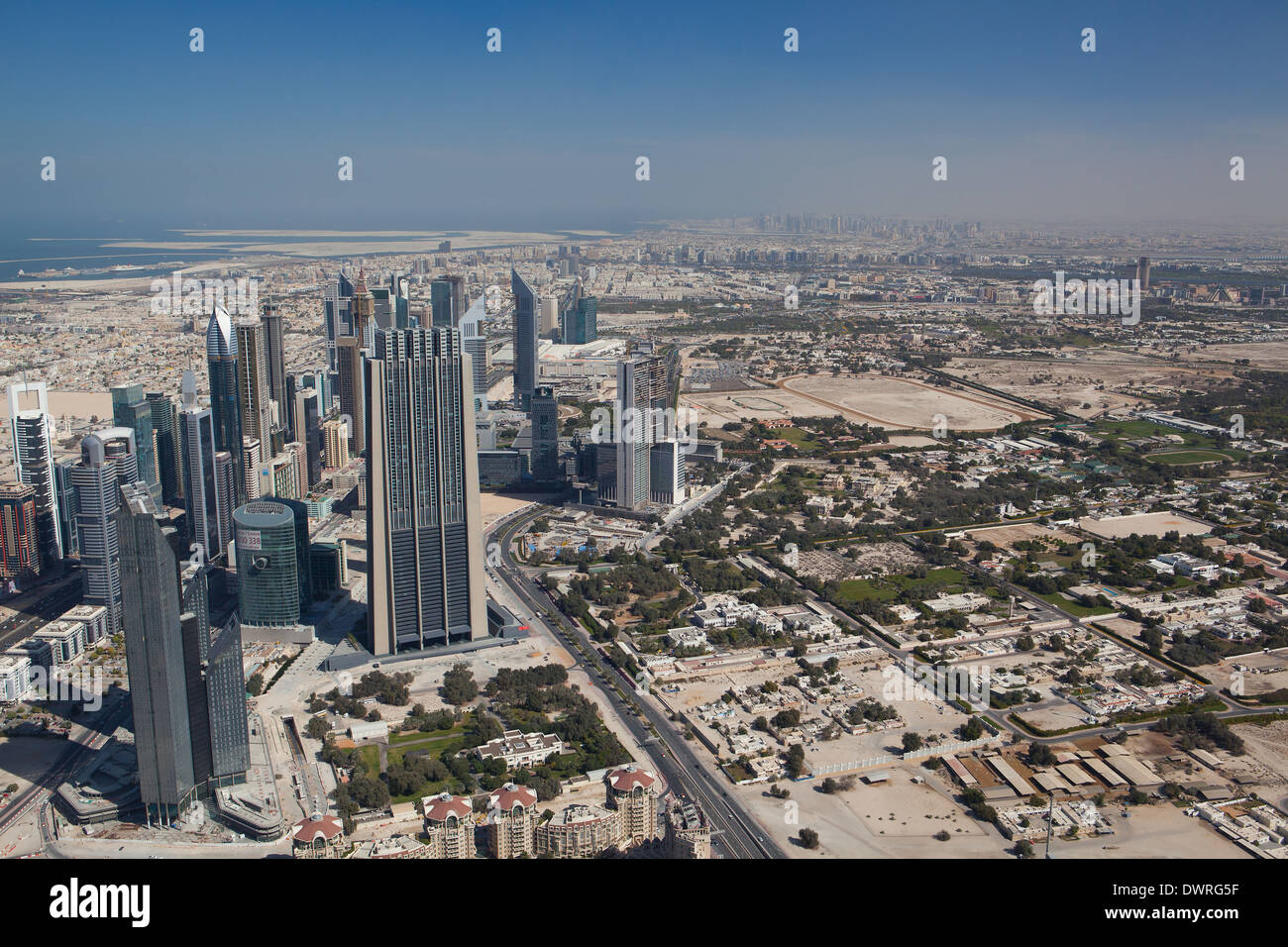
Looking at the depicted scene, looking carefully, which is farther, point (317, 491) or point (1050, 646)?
point (317, 491)

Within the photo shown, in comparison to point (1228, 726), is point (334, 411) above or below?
above

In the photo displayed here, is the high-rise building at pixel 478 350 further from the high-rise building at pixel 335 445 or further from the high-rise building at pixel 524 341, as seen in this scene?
the high-rise building at pixel 335 445

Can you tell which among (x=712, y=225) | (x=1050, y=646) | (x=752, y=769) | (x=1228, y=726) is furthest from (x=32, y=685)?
(x=712, y=225)

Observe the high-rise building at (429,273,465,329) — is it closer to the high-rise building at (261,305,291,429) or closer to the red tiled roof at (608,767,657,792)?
the high-rise building at (261,305,291,429)

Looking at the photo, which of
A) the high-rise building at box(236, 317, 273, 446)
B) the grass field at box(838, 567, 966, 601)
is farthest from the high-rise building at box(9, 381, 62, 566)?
the grass field at box(838, 567, 966, 601)

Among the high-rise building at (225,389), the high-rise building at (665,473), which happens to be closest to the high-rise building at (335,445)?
the high-rise building at (225,389)
